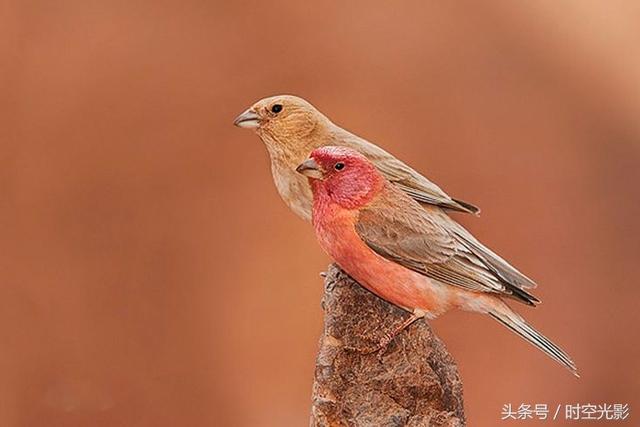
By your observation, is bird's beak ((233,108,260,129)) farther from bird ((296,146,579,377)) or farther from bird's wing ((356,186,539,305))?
bird's wing ((356,186,539,305))

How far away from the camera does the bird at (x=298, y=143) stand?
6.50ft

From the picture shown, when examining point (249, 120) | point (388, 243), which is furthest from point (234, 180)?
point (388, 243)

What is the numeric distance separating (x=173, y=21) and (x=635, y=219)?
4.18ft

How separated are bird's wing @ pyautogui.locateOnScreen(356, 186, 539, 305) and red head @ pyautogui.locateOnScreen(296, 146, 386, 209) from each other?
0.03m

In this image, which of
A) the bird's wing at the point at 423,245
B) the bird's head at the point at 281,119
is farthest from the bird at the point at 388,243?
the bird's head at the point at 281,119

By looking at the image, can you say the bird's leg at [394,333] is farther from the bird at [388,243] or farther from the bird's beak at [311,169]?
the bird's beak at [311,169]

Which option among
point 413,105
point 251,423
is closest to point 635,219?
point 413,105

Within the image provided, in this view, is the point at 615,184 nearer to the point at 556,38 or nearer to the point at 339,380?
the point at 556,38

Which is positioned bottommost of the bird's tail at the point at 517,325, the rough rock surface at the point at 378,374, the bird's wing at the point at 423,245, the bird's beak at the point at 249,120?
the rough rock surface at the point at 378,374

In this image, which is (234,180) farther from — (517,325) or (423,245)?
(517,325)

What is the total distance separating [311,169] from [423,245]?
28cm

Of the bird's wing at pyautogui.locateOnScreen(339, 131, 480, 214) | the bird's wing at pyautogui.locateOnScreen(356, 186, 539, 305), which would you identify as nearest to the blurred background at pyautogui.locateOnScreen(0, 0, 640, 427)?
the bird's wing at pyautogui.locateOnScreen(339, 131, 480, 214)

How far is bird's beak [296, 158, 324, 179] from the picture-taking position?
1822 mm

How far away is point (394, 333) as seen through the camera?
6.05 ft
